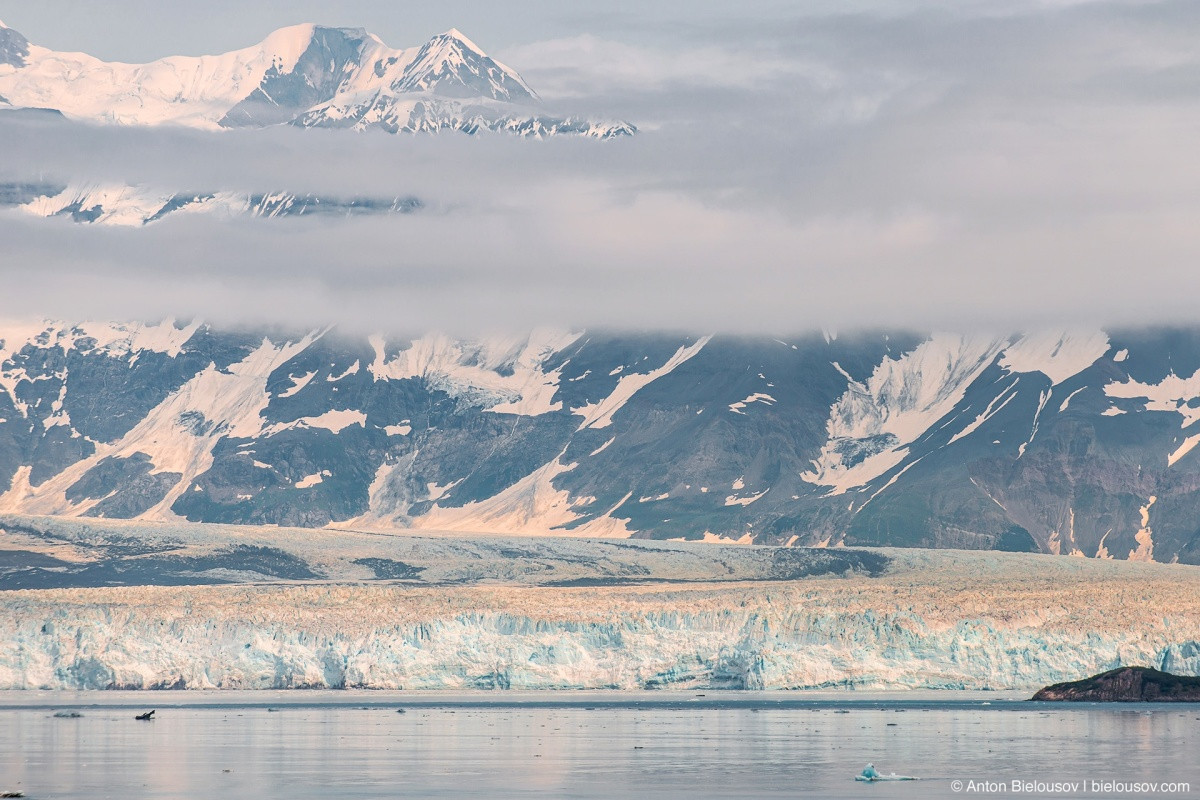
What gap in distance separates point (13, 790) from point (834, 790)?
28477 millimetres

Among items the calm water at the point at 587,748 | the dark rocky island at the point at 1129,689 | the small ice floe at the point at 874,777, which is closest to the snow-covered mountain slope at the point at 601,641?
the calm water at the point at 587,748

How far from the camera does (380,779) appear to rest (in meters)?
81.2

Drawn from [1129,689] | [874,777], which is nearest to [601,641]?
[1129,689]

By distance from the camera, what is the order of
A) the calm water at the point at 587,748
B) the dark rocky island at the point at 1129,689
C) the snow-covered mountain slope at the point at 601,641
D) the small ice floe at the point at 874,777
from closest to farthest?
1. the small ice floe at the point at 874,777
2. the calm water at the point at 587,748
3. the dark rocky island at the point at 1129,689
4. the snow-covered mountain slope at the point at 601,641

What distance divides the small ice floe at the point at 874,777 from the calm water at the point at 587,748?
917mm

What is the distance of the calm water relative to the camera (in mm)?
77188

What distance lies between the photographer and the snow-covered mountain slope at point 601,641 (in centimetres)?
14550

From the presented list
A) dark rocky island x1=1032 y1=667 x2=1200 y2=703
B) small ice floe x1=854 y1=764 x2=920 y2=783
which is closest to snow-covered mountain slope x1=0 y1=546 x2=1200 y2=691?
dark rocky island x1=1032 y1=667 x2=1200 y2=703

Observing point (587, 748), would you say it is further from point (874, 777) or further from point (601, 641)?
point (601, 641)

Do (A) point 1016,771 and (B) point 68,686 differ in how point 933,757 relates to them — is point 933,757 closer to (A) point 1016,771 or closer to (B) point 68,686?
(A) point 1016,771

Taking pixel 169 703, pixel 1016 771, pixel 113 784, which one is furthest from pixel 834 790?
pixel 169 703

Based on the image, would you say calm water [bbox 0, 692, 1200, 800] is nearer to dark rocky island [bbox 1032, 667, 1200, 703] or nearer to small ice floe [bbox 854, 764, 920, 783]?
small ice floe [bbox 854, 764, 920, 783]

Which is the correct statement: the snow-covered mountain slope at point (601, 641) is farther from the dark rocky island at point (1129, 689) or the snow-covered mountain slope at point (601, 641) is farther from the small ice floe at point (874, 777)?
the small ice floe at point (874, 777)

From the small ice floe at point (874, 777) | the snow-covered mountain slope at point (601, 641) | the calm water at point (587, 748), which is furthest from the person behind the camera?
the snow-covered mountain slope at point (601, 641)
